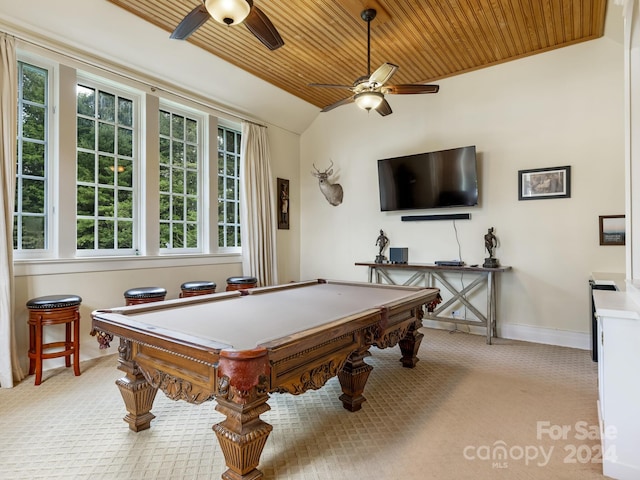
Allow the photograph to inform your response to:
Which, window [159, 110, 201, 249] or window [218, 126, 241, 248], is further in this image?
window [218, 126, 241, 248]

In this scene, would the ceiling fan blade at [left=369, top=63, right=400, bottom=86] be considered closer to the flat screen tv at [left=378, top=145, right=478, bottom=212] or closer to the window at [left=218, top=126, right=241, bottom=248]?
the flat screen tv at [left=378, top=145, right=478, bottom=212]

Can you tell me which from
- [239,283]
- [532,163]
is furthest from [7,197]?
[532,163]

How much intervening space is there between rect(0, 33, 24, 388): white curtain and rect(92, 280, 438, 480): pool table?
1.57 metres

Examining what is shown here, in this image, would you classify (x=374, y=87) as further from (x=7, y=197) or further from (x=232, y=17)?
(x=7, y=197)

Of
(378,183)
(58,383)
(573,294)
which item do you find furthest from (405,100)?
(58,383)

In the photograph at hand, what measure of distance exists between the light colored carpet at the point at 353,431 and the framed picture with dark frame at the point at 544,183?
6.34 feet

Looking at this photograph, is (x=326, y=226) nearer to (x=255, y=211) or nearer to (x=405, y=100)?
(x=255, y=211)

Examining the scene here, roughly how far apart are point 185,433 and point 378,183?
13.9 ft

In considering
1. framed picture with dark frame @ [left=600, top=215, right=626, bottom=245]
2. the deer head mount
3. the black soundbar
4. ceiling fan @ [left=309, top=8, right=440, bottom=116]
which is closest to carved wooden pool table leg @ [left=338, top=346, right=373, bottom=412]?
ceiling fan @ [left=309, top=8, right=440, bottom=116]

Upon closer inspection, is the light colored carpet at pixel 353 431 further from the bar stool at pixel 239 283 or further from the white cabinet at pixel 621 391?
the bar stool at pixel 239 283

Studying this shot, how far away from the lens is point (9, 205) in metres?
2.98

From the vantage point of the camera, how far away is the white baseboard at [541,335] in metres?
3.85

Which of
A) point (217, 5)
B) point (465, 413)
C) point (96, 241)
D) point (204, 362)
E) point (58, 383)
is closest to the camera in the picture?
point (204, 362)

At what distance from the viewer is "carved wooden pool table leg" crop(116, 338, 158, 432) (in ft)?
6.87
